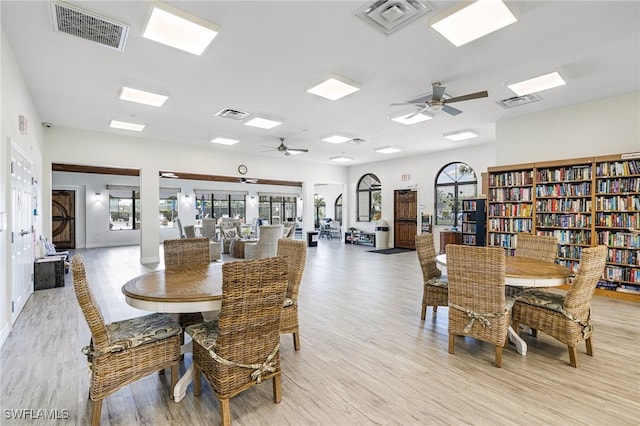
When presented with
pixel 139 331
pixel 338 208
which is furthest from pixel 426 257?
pixel 338 208

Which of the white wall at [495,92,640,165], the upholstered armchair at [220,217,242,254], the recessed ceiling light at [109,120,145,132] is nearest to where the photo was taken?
the white wall at [495,92,640,165]

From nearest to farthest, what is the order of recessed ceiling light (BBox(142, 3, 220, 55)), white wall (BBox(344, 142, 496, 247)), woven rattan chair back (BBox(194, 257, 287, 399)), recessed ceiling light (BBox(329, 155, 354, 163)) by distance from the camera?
woven rattan chair back (BBox(194, 257, 287, 399)) < recessed ceiling light (BBox(142, 3, 220, 55)) < white wall (BBox(344, 142, 496, 247)) < recessed ceiling light (BBox(329, 155, 354, 163))

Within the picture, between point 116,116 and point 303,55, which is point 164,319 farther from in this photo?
point 116,116

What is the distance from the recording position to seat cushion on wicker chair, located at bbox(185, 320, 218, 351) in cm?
192

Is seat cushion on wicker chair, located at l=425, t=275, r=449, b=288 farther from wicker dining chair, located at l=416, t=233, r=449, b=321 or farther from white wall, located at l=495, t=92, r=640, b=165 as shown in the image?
white wall, located at l=495, t=92, r=640, b=165

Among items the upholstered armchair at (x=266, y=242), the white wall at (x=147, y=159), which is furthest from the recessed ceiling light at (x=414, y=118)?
the white wall at (x=147, y=159)

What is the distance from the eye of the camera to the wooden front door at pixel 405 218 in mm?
10133

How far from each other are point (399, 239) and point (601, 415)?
8624 mm

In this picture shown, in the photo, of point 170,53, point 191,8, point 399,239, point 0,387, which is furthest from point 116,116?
point 399,239

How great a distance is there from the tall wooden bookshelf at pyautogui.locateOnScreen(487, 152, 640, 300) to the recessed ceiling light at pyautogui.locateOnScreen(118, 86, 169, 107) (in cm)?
604

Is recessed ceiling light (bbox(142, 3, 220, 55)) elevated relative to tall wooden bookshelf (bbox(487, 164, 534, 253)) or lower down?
elevated

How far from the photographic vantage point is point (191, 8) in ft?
8.76

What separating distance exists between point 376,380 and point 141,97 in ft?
16.3

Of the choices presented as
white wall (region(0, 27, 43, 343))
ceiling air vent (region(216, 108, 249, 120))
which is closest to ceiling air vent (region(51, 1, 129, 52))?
white wall (region(0, 27, 43, 343))
